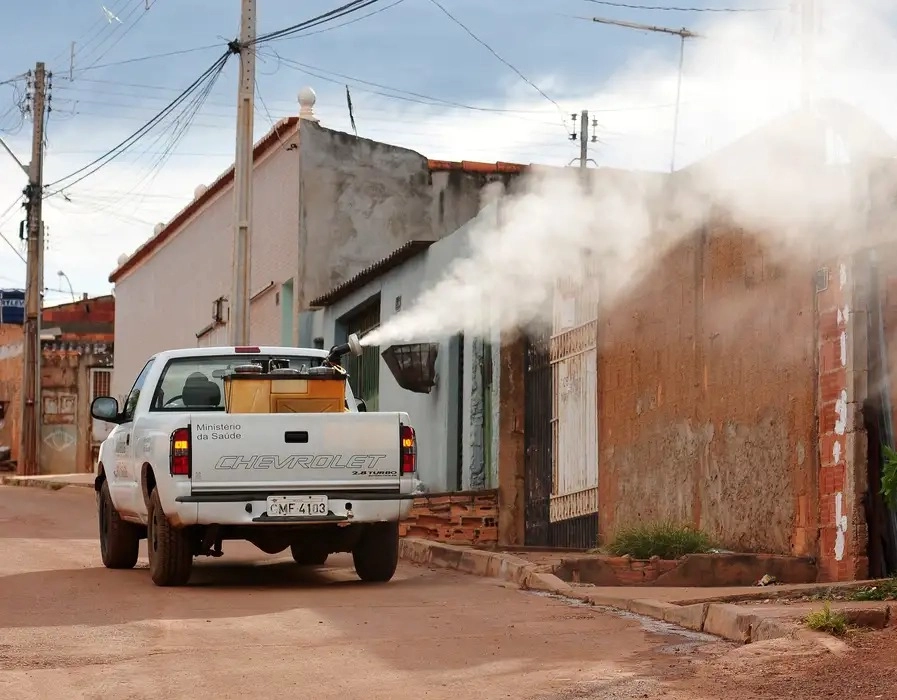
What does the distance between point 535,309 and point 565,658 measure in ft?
30.0

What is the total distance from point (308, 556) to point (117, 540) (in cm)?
159

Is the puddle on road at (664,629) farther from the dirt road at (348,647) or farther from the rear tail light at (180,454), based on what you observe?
the rear tail light at (180,454)

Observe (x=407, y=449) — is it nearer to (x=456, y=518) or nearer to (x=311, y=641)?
(x=311, y=641)

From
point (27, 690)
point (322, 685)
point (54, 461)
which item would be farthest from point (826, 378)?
point (54, 461)

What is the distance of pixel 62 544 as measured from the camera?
15625 mm

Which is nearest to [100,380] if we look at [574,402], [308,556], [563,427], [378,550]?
[563,427]

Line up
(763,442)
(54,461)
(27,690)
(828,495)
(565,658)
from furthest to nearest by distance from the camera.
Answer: (54,461)
(763,442)
(828,495)
(565,658)
(27,690)

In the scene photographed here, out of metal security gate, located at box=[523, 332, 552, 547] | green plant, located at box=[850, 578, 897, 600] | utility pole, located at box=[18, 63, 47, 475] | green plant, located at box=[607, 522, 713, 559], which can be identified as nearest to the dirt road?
green plant, located at box=[607, 522, 713, 559]

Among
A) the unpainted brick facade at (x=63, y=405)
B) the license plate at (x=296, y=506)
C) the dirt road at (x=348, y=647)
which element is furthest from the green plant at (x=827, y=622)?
the unpainted brick facade at (x=63, y=405)

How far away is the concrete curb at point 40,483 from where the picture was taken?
109ft

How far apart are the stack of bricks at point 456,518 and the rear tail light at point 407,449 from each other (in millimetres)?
4862

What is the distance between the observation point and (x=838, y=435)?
10.2 meters

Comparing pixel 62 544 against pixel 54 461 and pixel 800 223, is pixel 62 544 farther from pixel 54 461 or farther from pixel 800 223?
pixel 54 461

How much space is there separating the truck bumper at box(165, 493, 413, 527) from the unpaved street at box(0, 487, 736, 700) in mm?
491
